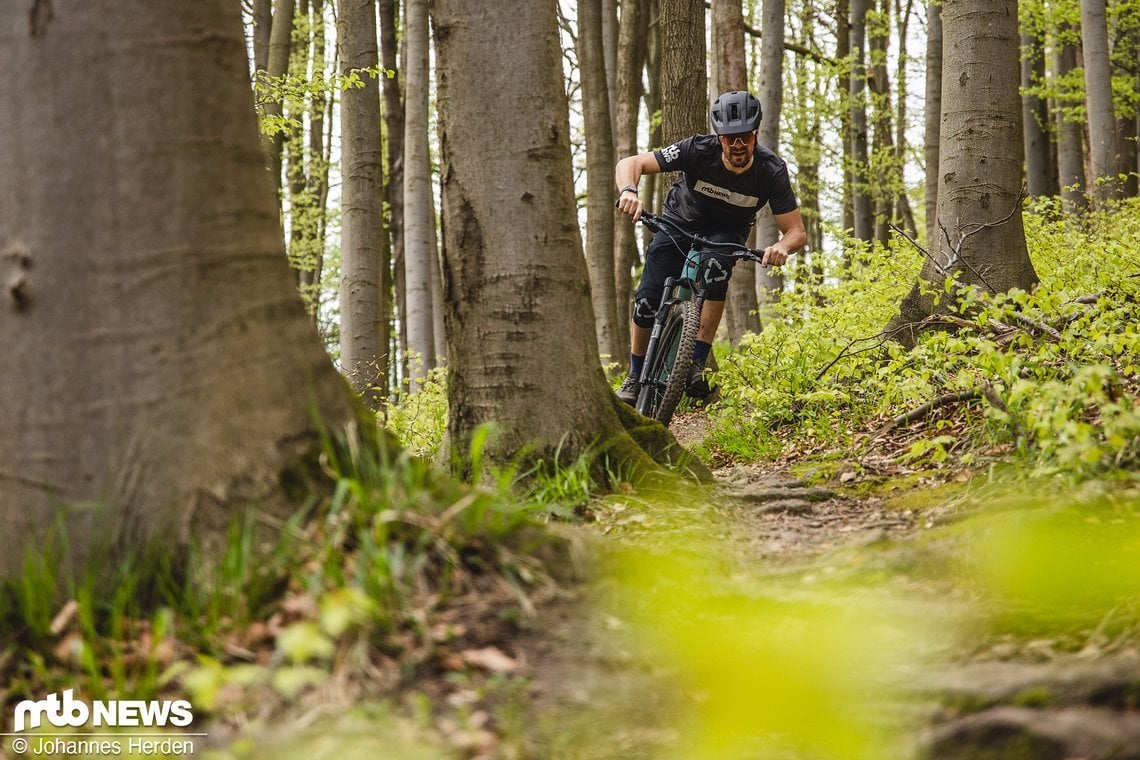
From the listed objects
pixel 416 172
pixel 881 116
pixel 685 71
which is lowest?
pixel 416 172

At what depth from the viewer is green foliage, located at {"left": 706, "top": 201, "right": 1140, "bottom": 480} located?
3.52 meters

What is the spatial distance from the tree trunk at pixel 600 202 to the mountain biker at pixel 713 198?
17.8 feet

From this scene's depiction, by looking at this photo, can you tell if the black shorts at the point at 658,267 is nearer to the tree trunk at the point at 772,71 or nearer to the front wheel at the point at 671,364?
the front wheel at the point at 671,364

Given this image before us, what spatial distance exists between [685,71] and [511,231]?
624 cm

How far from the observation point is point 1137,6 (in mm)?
16812

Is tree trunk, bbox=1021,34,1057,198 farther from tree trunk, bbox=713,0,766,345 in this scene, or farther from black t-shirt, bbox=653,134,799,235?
black t-shirt, bbox=653,134,799,235

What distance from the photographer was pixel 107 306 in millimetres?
2520

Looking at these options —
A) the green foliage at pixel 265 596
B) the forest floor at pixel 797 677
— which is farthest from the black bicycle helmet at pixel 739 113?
the green foliage at pixel 265 596

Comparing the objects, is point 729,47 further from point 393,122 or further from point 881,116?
point 881,116

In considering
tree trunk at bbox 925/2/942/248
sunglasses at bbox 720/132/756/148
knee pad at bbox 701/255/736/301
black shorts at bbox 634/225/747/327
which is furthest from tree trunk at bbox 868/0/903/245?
sunglasses at bbox 720/132/756/148

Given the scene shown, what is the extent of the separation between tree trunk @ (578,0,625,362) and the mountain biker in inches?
214

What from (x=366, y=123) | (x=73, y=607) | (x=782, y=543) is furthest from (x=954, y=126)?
(x=73, y=607)

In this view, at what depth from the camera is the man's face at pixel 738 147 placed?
5688 mm

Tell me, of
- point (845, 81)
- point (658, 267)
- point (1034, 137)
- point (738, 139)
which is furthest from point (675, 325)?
point (845, 81)
